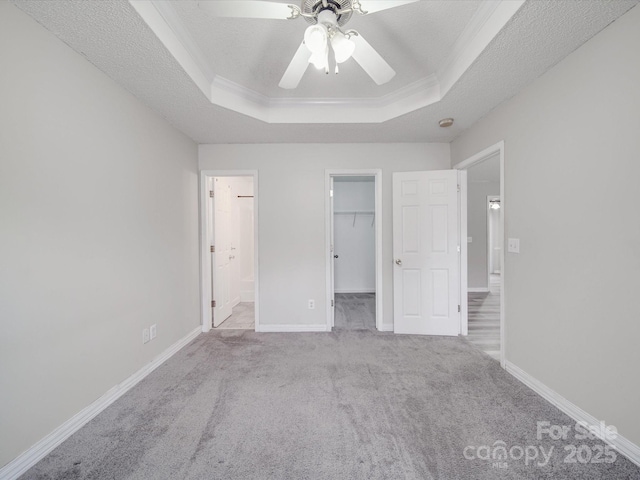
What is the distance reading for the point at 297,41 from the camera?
1.79m

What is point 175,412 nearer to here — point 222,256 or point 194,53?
point 222,256

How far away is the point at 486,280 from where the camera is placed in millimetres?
5453

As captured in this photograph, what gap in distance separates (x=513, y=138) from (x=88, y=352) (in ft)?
11.7

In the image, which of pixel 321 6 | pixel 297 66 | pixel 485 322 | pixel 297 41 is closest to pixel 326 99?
pixel 297 41

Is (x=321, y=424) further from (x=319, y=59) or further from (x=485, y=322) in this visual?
(x=485, y=322)

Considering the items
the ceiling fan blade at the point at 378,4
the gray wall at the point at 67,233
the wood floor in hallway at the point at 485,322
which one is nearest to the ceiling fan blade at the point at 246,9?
the ceiling fan blade at the point at 378,4

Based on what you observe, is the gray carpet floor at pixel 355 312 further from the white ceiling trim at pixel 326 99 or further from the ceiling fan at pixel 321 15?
the ceiling fan at pixel 321 15

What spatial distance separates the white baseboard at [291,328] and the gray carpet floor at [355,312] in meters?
0.24

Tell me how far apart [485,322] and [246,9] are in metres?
4.08

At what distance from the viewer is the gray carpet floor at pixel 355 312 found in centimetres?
338

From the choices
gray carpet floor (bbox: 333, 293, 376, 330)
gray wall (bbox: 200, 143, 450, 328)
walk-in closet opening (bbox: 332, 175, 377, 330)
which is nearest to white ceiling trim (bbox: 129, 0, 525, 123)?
gray wall (bbox: 200, 143, 450, 328)

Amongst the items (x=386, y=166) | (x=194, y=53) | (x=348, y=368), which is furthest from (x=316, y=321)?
(x=194, y=53)

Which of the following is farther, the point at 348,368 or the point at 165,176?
the point at 165,176

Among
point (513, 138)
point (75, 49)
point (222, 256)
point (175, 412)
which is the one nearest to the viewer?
point (75, 49)
